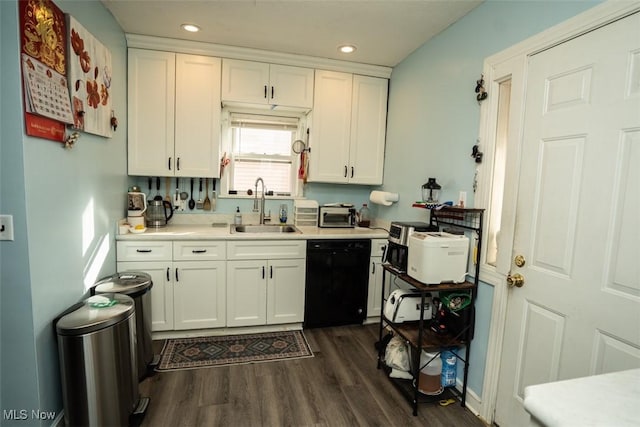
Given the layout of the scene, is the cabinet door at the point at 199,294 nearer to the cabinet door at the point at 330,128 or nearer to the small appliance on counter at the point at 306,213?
the small appliance on counter at the point at 306,213

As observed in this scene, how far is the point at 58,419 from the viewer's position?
5.61 feet

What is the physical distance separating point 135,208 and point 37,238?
4.07 ft

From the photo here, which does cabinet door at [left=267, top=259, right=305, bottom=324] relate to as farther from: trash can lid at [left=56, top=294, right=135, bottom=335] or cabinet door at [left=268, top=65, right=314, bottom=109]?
cabinet door at [left=268, top=65, right=314, bottom=109]

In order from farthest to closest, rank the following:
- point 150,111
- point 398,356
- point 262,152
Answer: point 262,152 → point 150,111 → point 398,356

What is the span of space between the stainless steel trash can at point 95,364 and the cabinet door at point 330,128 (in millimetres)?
2153

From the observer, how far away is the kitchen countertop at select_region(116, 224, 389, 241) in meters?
2.63

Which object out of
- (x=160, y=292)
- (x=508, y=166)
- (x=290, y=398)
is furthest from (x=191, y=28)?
(x=290, y=398)

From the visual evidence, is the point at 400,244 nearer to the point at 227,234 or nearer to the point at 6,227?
the point at 227,234

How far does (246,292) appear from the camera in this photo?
287cm

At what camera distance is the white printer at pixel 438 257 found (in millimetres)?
1942

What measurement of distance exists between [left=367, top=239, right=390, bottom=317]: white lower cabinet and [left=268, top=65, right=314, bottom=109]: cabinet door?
154cm

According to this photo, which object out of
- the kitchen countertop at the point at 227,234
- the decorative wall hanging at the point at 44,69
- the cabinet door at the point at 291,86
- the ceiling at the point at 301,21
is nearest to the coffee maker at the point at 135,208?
the kitchen countertop at the point at 227,234

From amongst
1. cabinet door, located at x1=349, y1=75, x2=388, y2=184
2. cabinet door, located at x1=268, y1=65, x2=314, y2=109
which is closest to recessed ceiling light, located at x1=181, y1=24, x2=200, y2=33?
cabinet door, located at x1=268, y1=65, x2=314, y2=109

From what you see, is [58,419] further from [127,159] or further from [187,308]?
[127,159]
